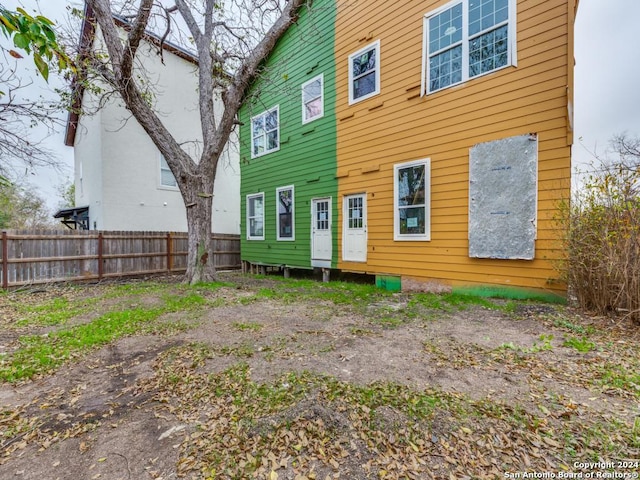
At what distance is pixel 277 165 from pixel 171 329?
23.0 feet

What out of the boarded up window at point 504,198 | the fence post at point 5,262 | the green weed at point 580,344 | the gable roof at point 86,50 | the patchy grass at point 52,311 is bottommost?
the patchy grass at point 52,311

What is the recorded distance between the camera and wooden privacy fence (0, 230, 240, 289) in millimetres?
7356

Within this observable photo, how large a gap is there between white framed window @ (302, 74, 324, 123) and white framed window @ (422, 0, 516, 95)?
326 centimetres

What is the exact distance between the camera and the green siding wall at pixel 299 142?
847 centimetres

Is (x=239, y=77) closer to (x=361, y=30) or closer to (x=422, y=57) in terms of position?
(x=361, y=30)

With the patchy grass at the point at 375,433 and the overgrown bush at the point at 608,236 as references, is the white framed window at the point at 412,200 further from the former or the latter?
the patchy grass at the point at 375,433

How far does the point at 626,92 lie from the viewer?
394 inches

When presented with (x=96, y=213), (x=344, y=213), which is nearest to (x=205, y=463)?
(x=344, y=213)

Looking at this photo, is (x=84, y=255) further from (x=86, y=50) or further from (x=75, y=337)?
(x=75, y=337)

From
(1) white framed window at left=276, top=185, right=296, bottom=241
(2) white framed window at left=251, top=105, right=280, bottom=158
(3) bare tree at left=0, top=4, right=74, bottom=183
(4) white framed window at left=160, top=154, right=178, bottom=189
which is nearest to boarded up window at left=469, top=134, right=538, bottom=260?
(1) white framed window at left=276, top=185, right=296, bottom=241

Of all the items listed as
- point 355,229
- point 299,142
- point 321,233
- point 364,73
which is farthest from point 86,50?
point 355,229

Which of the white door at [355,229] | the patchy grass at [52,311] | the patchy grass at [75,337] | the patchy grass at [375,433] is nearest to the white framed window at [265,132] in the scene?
the white door at [355,229]

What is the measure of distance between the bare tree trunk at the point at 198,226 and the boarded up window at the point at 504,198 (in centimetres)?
634

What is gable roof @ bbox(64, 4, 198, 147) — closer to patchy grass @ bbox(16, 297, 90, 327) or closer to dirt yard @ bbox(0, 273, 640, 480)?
patchy grass @ bbox(16, 297, 90, 327)
